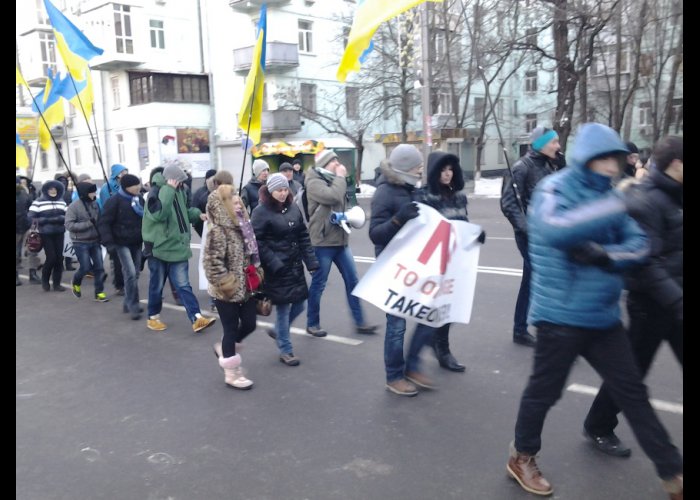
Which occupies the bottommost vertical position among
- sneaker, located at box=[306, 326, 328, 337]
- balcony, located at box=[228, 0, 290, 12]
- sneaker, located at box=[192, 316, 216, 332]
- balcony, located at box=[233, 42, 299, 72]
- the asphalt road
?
the asphalt road

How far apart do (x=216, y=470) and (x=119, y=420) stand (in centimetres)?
116

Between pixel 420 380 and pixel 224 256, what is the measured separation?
1.77 meters

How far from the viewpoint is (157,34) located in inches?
1401

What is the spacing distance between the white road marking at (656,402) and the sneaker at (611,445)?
546 mm

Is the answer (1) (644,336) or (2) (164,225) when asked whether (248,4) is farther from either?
(1) (644,336)

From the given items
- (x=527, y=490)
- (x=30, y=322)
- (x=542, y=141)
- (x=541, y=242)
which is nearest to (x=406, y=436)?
(x=527, y=490)

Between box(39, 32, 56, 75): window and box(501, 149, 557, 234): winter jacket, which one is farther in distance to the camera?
box(39, 32, 56, 75): window

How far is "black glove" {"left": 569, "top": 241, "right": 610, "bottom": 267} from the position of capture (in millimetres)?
2807

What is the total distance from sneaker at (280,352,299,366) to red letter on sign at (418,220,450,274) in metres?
1.66

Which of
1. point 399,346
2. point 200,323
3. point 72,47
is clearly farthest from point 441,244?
point 72,47

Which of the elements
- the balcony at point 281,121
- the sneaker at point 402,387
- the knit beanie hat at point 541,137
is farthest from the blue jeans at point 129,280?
the balcony at point 281,121

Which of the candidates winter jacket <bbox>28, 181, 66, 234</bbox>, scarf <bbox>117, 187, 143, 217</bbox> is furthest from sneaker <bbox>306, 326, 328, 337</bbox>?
winter jacket <bbox>28, 181, 66, 234</bbox>

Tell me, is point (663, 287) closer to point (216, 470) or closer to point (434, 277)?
point (434, 277)

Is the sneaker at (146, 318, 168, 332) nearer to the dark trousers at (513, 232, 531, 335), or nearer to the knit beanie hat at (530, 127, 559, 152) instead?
the dark trousers at (513, 232, 531, 335)
